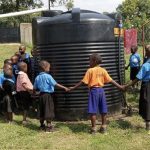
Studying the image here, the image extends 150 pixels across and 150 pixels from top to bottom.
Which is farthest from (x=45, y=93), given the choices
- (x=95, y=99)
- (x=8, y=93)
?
(x=8, y=93)

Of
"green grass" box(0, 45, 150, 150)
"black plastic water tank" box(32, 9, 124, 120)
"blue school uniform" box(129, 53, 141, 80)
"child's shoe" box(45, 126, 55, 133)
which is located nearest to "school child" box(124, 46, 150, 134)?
"green grass" box(0, 45, 150, 150)

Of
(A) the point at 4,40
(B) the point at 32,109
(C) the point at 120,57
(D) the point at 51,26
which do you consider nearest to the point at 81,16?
(D) the point at 51,26

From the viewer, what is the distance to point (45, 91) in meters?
7.11

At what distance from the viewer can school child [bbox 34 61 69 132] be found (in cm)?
708

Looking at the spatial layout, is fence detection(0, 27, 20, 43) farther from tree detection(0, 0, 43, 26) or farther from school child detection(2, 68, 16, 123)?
school child detection(2, 68, 16, 123)

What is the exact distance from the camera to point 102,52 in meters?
7.68

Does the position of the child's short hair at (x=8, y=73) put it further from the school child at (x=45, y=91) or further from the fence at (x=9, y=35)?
the fence at (x=9, y=35)

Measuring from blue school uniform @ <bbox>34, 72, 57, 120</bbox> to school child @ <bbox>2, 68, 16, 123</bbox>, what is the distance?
85 cm

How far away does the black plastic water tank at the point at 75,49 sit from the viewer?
7.55 meters

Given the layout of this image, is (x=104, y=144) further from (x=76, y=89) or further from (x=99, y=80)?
(x=76, y=89)

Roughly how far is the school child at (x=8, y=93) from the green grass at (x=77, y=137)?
0.22m

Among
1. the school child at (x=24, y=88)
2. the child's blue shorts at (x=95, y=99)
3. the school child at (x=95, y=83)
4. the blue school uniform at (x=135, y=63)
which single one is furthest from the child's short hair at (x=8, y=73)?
the blue school uniform at (x=135, y=63)

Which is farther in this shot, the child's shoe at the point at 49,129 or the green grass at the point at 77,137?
the child's shoe at the point at 49,129

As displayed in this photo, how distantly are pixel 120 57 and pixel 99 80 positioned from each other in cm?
136
